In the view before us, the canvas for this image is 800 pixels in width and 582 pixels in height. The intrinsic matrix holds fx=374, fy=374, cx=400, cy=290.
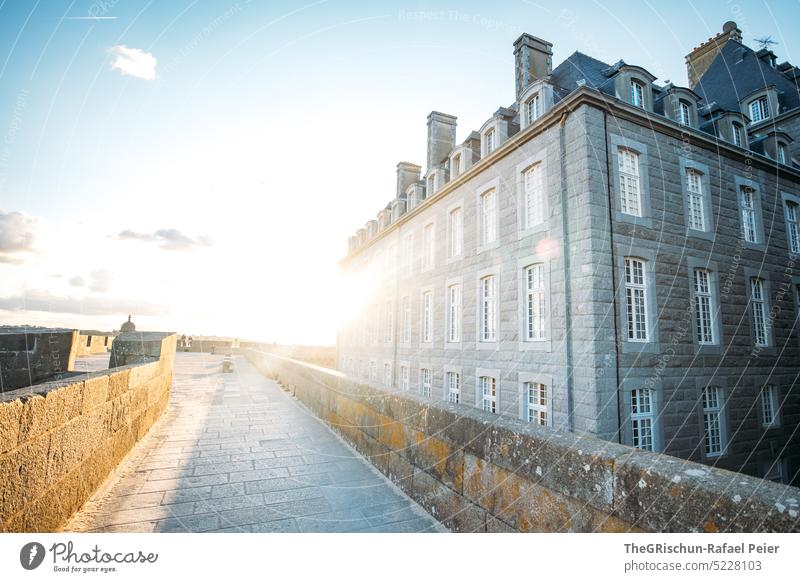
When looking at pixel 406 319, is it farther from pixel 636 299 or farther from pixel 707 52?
pixel 707 52

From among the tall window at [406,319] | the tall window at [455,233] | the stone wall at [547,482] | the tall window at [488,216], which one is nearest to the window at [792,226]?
the tall window at [488,216]

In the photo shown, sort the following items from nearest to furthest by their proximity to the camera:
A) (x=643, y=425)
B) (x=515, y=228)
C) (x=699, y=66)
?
(x=643, y=425)
(x=515, y=228)
(x=699, y=66)

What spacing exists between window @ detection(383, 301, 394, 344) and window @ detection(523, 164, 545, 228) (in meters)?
10.5

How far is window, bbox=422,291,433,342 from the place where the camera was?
16.8 m

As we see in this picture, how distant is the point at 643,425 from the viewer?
9.76 metres

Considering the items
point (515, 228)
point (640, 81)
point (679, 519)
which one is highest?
point (640, 81)

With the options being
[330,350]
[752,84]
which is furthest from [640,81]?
[330,350]

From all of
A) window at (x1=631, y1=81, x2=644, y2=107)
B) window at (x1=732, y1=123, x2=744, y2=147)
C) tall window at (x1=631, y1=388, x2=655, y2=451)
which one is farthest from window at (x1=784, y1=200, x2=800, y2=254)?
tall window at (x1=631, y1=388, x2=655, y2=451)

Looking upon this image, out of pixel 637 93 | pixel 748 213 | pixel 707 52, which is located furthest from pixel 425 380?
pixel 707 52

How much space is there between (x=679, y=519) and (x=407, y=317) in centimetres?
1724

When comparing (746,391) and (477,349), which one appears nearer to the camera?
(746,391)

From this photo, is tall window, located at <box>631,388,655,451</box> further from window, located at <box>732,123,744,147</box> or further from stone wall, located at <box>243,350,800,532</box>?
window, located at <box>732,123,744,147</box>

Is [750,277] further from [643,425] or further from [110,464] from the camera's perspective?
[110,464]

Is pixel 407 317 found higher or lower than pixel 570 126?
lower
